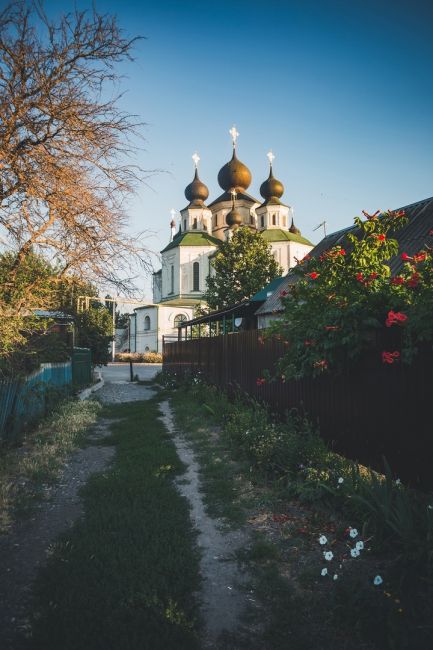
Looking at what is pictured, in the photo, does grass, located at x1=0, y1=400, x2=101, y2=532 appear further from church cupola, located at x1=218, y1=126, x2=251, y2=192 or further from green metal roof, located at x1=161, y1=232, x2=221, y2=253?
church cupola, located at x1=218, y1=126, x2=251, y2=192

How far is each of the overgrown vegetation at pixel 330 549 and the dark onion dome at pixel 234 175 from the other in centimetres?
5019

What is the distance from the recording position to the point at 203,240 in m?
50.2

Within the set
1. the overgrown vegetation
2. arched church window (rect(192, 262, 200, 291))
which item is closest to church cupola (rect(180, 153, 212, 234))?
arched church window (rect(192, 262, 200, 291))

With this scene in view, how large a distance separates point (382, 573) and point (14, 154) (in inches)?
242

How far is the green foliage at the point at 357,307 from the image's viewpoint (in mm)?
3982

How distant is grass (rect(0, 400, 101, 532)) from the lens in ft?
15.3

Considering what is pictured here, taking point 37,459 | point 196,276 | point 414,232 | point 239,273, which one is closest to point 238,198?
point 196,276

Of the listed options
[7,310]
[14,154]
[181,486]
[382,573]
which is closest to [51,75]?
[14,154]

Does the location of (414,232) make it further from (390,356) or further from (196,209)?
(196,209)

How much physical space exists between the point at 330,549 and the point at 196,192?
53840 mm

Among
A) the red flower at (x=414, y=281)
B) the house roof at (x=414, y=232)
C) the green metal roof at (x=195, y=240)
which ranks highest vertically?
the green metal roof at (x=195, y=240)

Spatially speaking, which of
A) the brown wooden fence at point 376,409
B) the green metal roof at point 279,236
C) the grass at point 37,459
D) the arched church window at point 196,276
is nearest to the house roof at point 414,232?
the brown wooden fence at point 376,409

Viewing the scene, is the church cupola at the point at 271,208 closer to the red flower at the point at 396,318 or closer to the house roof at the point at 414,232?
the house roof at the point at 414,232

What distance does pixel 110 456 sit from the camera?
6.81m
